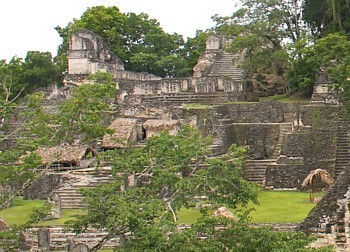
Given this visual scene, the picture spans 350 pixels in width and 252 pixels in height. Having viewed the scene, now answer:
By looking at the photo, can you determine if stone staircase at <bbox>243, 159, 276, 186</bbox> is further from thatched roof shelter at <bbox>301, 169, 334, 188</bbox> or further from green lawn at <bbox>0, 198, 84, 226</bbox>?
green lawn at <bbox>0, 198, 84, 226</bbox>

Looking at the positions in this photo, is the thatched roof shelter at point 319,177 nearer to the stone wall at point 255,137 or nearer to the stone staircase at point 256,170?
the stone staircase at point 256,170

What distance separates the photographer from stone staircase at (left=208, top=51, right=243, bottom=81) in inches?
1328

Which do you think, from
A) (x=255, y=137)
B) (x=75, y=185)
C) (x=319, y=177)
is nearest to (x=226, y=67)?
(x=255, y=137)

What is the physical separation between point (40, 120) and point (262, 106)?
13.4m

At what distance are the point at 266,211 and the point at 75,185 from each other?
6.41 m

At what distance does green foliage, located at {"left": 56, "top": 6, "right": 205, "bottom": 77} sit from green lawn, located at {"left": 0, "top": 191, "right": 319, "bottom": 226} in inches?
726

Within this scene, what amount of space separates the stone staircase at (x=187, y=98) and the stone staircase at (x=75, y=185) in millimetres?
6845

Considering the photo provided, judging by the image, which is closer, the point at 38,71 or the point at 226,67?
the point at 226,67

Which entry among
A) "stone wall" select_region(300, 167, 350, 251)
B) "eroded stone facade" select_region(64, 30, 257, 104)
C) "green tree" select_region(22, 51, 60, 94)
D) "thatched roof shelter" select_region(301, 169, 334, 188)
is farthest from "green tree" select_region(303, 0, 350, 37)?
"green tree" select_region(22, 51, 60, 94)

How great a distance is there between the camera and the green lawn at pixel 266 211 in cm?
1914

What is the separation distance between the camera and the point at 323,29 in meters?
31.1

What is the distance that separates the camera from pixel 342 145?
2438 centimetres

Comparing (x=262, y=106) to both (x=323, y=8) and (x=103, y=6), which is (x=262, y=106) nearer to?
(x=323, y=8)

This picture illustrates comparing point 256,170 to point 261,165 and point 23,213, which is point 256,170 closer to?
point 261,165
